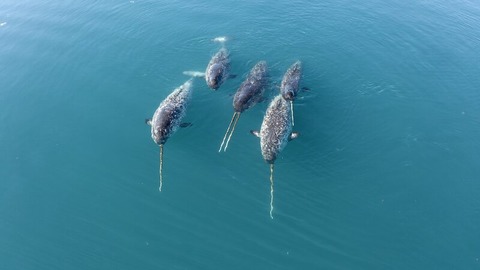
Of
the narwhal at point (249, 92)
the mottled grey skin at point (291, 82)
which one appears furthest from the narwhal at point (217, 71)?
the mottled grey skin at point (291, 82)

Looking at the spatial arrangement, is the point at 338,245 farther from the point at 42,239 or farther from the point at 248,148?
the point at 42,239

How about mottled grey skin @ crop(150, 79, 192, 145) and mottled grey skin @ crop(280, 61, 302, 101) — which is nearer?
mottled grey skin @ crop(150, 79, 192, 145)

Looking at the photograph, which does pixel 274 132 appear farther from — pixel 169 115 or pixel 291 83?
pixel 169 115

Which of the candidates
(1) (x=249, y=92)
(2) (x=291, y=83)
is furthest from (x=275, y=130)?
(2) (x=291, y=83)

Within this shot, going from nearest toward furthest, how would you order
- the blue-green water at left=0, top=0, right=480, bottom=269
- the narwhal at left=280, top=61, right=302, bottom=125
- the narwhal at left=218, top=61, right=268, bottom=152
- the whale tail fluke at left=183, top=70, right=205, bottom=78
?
the blue-green water at left=0, top=0, right=480, bottom=269 → the narwhal at left=218, top=61, right=268, bottom=152 → the narwhal at left=280, top=61, right=302, bottom=125 → the whale tail fluke at left=183, top=70, right=205, bottom=78

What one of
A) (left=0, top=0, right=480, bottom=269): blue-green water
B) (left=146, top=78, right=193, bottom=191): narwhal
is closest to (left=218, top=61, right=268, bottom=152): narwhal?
(left=0, top=0, right=480, bottom=269): blue-green water

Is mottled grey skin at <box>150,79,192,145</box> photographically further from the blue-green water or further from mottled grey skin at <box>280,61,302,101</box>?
mottled grey skin at <box>280,61,302,101</box>

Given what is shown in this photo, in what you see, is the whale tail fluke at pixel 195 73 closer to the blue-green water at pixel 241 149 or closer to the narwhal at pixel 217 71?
the narwhal at pixel 217 71
